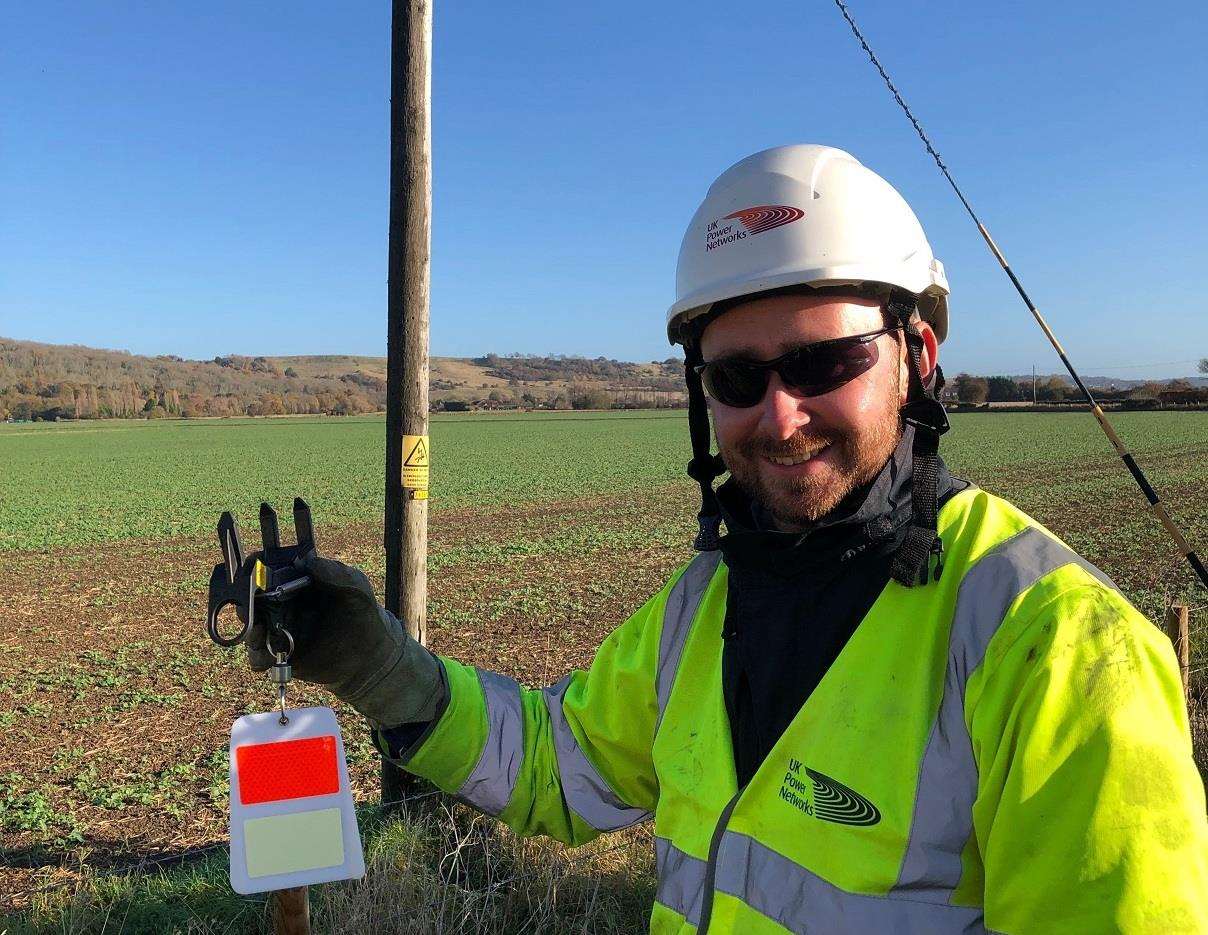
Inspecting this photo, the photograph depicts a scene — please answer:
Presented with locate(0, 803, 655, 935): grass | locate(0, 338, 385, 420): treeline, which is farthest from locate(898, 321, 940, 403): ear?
locate(0, 338, 385, 420): treeline

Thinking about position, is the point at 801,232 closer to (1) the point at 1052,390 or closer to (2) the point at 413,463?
(2) the point at 413,463

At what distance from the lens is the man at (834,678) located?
4.44ft

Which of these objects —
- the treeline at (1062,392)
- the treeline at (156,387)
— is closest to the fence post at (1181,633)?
the treeline at (1062,392)

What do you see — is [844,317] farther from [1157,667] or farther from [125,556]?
[125,556]

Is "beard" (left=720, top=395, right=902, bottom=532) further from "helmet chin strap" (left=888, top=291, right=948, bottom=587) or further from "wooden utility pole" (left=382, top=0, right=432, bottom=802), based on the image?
"wooden utility pole" (left=382, top=0, right=432, bottom=802)

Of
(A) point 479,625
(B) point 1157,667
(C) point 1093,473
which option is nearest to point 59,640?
(A) point 479,625

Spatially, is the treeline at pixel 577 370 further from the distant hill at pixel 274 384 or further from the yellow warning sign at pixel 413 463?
the yellow warning sign at pixel 413 463

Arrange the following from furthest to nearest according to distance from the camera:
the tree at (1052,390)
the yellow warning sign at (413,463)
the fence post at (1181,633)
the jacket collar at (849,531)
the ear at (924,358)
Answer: the tree at (1052,390), the fence post at (1181,633), the yellow warning sign at (413,463), the ear at (924,358), the jacket collar at (849,531)

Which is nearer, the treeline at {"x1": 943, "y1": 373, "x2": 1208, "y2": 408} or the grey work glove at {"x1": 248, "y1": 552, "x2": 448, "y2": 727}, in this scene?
the grey work glove at {"x1": 248, "y1": 552, "x2": 448, "y2": 727}

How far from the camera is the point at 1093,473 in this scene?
89.6ft

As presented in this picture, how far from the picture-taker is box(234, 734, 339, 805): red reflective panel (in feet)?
5.97

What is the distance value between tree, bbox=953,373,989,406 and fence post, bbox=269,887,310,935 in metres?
84.0

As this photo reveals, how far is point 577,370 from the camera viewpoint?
588 ft

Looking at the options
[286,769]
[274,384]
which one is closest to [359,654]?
[286,769]
